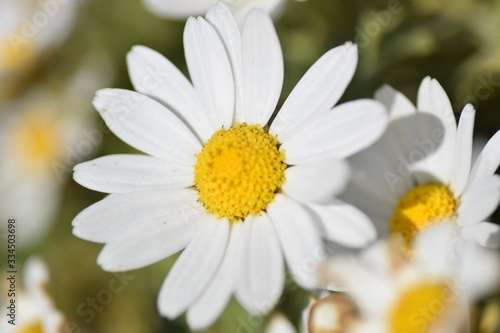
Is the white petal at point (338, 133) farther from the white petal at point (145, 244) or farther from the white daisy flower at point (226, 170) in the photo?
the white petal at point (145, 244)

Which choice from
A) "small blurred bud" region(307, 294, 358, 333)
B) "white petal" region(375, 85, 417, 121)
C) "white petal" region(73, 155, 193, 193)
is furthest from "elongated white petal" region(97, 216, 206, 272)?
"white petal" region(375, 85, 417, 121)

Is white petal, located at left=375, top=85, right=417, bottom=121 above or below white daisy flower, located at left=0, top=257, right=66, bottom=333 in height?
above

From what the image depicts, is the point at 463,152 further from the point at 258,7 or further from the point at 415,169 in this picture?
the point at 258,7

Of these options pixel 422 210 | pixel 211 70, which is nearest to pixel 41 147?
pixel 211 70

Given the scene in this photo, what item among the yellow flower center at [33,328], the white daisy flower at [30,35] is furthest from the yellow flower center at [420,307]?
the white daisy flower at [30,35]

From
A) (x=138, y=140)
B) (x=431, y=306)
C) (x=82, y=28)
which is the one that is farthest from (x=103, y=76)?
(x=431, y=306)

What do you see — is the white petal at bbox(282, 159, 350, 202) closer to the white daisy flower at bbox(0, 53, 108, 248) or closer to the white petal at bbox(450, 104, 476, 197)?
the white petal at bbox(450, 104, 476, 197)
